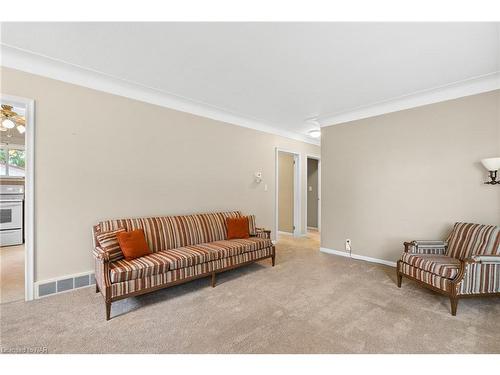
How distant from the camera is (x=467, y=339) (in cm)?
190

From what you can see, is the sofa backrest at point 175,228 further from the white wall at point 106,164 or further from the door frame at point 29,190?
the door frame at point 29,190

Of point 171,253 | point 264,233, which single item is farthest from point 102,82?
point 264,233

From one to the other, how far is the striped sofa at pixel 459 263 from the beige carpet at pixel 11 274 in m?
4.43

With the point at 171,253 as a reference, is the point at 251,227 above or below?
above

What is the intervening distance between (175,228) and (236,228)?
38.1 inches

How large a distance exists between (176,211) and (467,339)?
354 centimetres

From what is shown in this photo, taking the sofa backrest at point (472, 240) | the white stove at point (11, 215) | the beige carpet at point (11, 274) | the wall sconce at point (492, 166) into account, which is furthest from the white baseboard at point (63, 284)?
the wall sconce at point (492, 166)

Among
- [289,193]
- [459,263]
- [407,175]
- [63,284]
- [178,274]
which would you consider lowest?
[63,284]

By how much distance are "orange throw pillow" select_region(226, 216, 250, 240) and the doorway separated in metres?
2.33

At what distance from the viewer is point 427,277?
2.55m

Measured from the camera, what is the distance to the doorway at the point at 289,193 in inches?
230

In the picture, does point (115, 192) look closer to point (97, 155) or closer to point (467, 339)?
point (97, 155)

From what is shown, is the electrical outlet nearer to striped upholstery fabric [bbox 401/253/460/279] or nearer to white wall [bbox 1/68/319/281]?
striped upholstery fabric [bbox 401/253/460/279]

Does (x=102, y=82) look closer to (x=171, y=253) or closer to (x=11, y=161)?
(x=171, y=253)
